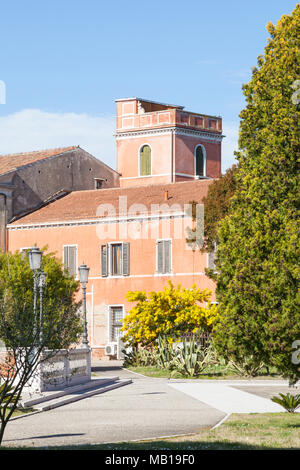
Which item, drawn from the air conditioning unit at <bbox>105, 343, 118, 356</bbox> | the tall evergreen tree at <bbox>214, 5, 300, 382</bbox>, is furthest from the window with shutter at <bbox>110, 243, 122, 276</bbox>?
the tall evergreen tree at <bbox>214, 5, 300, 382</bbox>

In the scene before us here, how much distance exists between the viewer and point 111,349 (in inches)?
1641

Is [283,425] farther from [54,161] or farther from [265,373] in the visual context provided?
[54,161]

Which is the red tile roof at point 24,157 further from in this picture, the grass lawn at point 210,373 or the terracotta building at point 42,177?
the grass lawn at point 210,373

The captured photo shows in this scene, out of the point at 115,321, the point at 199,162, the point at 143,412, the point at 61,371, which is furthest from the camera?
the point at 199,162

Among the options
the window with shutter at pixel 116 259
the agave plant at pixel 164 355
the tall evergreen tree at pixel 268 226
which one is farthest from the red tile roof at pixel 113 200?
the tall evergreen tree at pixel 268 226

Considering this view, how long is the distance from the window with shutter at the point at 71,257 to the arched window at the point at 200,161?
14007mm

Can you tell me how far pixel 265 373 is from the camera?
29.0 metres

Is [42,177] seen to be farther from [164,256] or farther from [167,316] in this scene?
[167,316]

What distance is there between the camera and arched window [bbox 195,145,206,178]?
2192 inches

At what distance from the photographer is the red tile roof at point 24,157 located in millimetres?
48391

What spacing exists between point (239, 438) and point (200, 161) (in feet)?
142

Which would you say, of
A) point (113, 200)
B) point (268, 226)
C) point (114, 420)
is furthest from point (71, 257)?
point (268, 226)

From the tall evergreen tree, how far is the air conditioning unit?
86.2 feet
